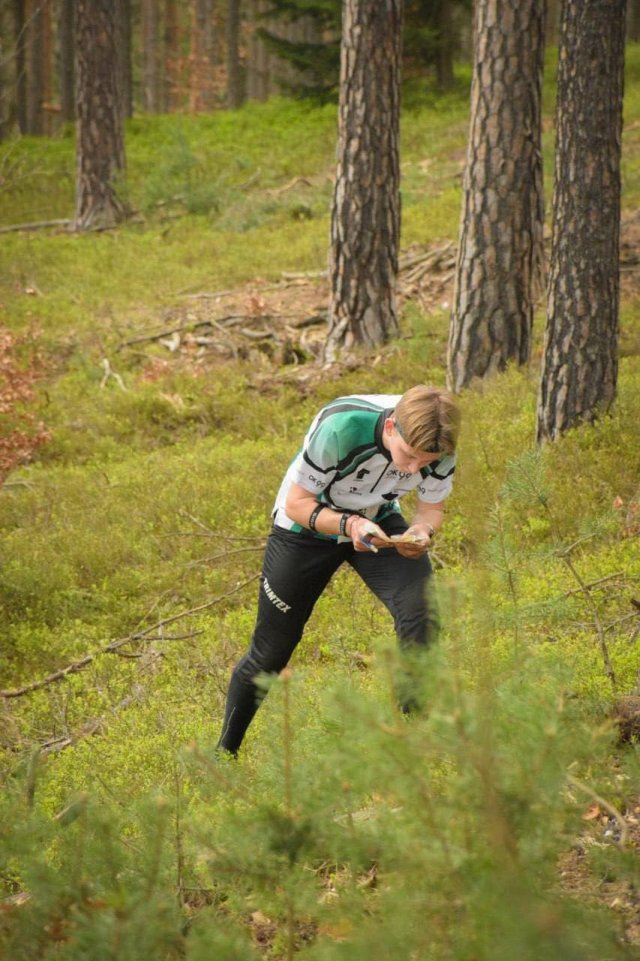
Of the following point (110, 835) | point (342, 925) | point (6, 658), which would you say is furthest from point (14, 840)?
point (6, 658)

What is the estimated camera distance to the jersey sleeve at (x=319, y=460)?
4.31 m

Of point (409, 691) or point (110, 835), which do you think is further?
point (110, 835)

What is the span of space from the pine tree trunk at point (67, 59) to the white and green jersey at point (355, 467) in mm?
29982

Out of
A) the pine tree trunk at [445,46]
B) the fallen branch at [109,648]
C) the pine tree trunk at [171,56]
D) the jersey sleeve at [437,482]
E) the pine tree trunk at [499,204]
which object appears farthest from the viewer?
the pine tree trunk at [171,56]

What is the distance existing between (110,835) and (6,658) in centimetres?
457

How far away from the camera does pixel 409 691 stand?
216cm

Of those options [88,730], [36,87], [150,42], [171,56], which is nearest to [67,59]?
[36,87]

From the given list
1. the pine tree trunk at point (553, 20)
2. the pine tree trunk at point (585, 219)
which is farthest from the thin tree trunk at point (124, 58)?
the pine tree trunk at point (585, 219)

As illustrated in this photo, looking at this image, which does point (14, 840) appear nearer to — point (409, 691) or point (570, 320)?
point (409, 691)

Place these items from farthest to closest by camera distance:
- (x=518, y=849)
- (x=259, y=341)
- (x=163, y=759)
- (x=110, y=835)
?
(x=259, y=341) < (x=163, y=759) < (x=110, y=835) < (x=518, y=849)

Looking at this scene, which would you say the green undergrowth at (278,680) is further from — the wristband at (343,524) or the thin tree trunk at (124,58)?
the thin tree trunk at (124,58)

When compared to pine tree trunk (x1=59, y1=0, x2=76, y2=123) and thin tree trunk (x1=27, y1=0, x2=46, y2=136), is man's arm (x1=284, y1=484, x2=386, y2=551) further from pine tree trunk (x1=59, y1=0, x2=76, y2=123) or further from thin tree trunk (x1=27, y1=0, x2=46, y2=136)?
thin tree trunk (x1=27, y1=0, x2=46, y2=136)

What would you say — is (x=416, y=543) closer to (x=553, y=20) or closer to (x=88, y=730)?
(x=88, y=730)

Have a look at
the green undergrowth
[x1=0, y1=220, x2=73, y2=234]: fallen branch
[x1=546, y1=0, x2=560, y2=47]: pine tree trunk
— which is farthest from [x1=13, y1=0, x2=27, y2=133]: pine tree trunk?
[x1=546, y1=0, x2=560, y2=47]: pine tree trunk
